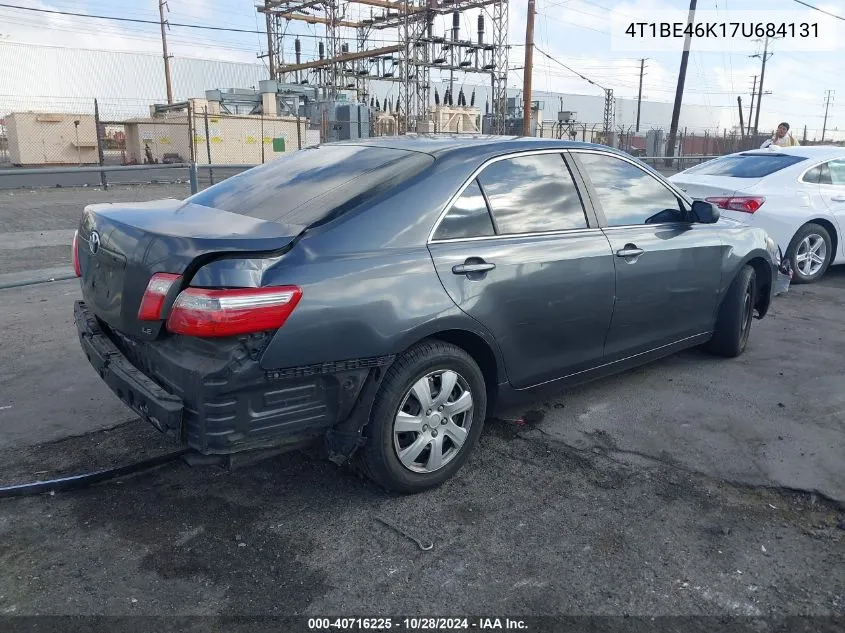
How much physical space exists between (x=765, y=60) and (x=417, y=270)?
7246 centimetres

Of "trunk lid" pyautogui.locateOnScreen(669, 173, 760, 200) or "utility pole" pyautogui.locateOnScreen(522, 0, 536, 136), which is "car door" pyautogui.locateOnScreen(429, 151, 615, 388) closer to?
"trunk lid" pyautogui.locateOnScreen(669, 173, 760, 200)

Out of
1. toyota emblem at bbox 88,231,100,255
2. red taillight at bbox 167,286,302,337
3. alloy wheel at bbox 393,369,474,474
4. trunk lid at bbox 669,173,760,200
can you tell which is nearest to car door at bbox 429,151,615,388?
alloy wheel at bbox 393,369,474,474

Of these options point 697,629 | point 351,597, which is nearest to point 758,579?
point 697,629

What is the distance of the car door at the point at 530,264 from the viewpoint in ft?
11.1

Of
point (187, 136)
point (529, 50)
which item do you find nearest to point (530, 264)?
point (529, 50)

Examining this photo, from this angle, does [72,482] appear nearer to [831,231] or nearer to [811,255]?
[811,255]

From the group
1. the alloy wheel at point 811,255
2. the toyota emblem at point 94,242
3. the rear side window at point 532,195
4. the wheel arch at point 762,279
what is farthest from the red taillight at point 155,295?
the alloy wheel at point 811,255

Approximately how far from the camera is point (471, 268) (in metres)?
3.33

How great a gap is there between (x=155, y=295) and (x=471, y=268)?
141 centimetres

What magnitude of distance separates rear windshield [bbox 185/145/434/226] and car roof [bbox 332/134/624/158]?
9 centimetres

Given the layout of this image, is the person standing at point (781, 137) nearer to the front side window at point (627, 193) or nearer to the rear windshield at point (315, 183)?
the front side window at point (627, 193)

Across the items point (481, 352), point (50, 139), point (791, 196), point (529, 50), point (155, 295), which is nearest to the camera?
point (155, 295)

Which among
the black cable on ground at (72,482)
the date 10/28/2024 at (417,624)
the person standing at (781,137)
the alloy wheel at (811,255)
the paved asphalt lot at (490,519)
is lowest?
the date 10/28/2024 at (417,624)

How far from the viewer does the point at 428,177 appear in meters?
3.36
